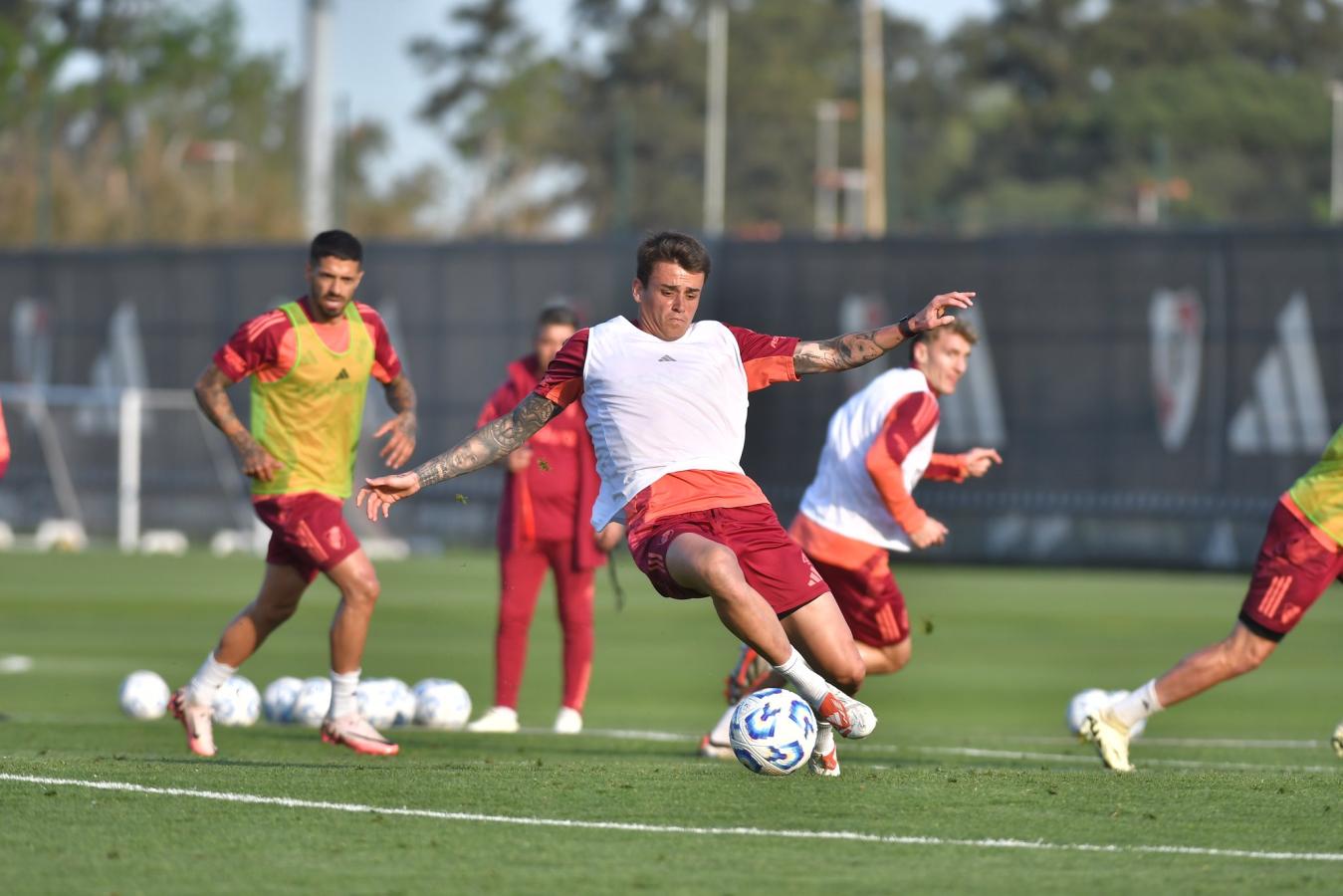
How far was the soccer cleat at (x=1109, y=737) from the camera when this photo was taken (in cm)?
941

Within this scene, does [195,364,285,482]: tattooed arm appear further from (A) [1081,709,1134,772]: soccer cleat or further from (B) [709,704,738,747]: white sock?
(A) [1081,709,1134,772]: soccer cleat

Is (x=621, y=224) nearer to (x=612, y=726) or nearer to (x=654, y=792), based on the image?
(x=612, y=726)

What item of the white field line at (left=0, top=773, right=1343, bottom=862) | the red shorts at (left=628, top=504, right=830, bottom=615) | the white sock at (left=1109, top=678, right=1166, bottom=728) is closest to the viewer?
the white field line at (left=0, top=773, right=1343, bottom=862)

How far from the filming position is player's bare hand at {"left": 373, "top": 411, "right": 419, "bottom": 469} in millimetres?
10250

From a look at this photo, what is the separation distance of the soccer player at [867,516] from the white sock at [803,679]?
6.16 ft

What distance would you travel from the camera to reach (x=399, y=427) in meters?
10.5

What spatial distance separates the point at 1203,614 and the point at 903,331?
46.8 feet

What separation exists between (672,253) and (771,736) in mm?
1796

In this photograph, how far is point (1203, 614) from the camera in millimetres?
22000

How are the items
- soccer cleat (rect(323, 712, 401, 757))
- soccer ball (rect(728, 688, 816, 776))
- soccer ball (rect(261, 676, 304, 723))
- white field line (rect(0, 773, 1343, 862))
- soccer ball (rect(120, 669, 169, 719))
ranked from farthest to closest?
1. soccer ball (rect(120, 669, 169, 719))
2. soccer ball (rect(261, 676, 304, 723))
3. soccer cleat (rect(323, 712, 401, 757))
4. soccer ball (rect(728, 688, 816, 776))
5. white field line (rect(0, 773, 1343, 862))

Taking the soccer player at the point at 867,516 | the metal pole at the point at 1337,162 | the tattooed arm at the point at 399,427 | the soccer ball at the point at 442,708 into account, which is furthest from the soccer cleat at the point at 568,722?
the metal pole at the point at 1337,162

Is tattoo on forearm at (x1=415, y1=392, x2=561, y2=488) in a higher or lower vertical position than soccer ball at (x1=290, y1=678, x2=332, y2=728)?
higher

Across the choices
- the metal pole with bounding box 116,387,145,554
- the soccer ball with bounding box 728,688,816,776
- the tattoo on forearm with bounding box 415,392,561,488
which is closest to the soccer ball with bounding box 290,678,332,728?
the tattoo on forearm with bounding box 415,392,561,488

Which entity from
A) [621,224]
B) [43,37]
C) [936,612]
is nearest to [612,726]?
[936,612]
